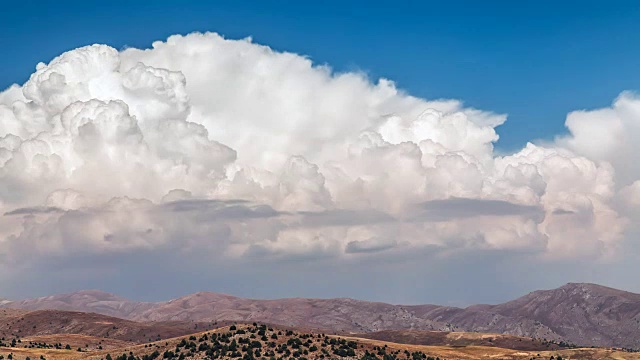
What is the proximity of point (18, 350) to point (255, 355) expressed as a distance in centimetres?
6702

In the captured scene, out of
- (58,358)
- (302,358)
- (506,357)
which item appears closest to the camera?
(302,358)

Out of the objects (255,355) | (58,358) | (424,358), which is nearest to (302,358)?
(255,355)

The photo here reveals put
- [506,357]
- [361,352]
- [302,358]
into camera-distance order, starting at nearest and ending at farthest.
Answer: [302,358]
[361,352]
[506,357]

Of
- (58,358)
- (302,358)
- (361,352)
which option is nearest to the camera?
(302,358)

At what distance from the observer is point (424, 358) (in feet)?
524

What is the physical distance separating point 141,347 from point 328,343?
41.2 m

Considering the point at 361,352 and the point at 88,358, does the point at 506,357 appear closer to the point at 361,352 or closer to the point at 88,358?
the point at 361,352

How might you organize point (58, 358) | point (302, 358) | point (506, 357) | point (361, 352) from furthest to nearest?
point (506, 357) → point (58, 358) → point (361, 352) → point (302, 358)

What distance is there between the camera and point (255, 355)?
140 m

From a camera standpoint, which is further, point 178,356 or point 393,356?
point 393,356

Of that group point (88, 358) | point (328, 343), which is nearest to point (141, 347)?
point (88, 358)

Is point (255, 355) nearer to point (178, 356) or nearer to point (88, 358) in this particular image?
point (178, 356)

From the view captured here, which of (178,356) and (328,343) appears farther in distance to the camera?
(328,343)

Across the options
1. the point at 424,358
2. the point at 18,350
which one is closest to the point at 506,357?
the point at 424,358
